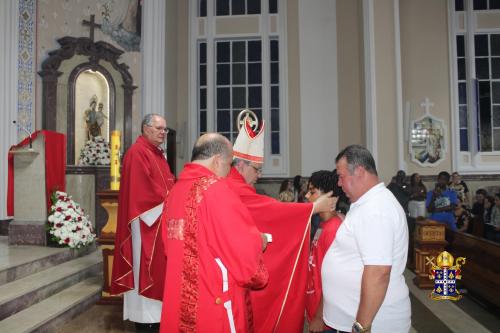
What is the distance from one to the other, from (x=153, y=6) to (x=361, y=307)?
9213mm

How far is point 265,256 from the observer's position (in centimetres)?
270

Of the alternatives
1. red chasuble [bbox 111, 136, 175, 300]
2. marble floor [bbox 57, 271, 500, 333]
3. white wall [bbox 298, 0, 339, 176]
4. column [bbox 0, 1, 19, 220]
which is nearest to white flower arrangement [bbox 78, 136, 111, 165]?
column [bbox 0, 1, 19, 220]

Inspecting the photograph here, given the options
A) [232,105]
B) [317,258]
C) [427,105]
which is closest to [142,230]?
[317,258]

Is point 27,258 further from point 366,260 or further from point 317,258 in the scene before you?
point 366,260

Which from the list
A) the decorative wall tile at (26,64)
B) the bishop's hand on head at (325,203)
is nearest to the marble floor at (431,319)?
the bishop's hand on head at (325,203)

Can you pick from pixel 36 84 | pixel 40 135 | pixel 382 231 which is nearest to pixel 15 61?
pixel 36 84

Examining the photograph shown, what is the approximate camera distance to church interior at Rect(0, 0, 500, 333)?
4816mm

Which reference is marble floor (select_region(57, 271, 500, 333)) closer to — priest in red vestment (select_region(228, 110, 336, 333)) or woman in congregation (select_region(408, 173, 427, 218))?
priest in red vestment (select_region(228, 110, 336, 333))

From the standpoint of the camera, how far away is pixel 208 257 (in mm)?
1950

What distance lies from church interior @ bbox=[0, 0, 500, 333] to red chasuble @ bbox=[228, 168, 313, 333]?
1928mm

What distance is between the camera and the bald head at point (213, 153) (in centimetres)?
203

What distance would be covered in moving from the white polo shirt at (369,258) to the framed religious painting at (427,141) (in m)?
9.46

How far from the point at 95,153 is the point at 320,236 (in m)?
7.29

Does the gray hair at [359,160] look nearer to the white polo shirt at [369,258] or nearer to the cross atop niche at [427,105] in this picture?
the white polo shirt at [369,258]
